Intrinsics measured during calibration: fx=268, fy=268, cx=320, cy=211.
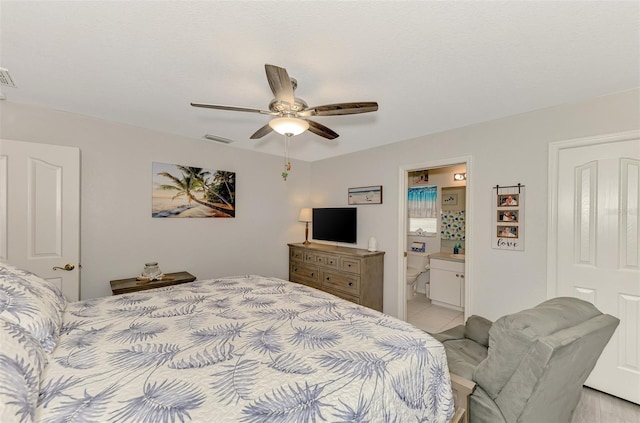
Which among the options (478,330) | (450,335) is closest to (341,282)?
(450,335)

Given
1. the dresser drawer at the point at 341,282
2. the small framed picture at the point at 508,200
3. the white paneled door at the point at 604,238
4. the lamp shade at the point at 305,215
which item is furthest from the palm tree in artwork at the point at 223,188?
the white paneled door at the point at 604,238

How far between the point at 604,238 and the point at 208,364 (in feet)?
9.92

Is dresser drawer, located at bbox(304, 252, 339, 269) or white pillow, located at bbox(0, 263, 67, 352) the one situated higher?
white pillow, located at bbox(0, 263, 67, 352)

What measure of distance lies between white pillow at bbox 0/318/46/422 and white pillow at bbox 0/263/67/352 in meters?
0.09

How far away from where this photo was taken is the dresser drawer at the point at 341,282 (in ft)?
11.5

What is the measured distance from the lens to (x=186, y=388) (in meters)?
0.95

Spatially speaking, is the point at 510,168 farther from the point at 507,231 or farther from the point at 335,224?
the point at 335,224

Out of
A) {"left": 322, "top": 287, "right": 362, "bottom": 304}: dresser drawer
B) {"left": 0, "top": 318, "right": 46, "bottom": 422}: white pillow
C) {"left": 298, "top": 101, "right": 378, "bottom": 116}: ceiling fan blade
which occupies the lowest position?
{"left": 322, "top": 287, "right": 362, "bottom": 304}: dresser drawer

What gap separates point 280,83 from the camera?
60.4 inches

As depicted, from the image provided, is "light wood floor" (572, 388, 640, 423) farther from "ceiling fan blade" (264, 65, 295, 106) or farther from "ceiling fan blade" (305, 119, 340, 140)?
"ceiling fan blade" (264, 65, 295, 106)

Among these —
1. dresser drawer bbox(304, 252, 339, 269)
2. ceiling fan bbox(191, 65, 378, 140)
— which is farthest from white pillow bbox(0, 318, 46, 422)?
dresser drawer bbox(304, 252, 339, 269)

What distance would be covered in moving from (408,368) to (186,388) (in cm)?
90

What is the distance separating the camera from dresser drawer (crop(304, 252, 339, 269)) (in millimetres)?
3777

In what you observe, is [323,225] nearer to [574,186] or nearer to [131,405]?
[574,186]
